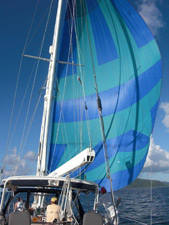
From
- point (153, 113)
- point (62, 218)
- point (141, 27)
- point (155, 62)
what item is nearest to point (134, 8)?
point (141, 27)

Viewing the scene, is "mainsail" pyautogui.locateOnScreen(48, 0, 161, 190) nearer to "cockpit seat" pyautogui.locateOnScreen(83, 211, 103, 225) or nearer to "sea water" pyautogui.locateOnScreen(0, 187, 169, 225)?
"sea water" pyautogui.locateOnScreen(0, 187, 169, 225)

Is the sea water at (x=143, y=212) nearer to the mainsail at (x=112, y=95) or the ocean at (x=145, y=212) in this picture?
the ocean at (x=145, y=212)

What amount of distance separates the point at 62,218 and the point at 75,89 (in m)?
9.26

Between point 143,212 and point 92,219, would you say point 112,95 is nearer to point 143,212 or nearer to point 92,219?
point 92,219

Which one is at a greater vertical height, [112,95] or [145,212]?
[112,95]

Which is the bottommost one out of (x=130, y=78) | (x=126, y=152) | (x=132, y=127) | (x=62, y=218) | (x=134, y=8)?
(x=62, y=218)

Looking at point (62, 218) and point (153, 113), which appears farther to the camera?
point (153, 113)

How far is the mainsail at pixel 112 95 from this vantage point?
34.3ft

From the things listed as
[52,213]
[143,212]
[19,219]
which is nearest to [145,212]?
[143,212]

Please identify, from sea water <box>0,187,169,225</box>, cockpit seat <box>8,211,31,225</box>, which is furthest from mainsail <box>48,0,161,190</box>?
cockpit seat <box>8,211,31,225</box>

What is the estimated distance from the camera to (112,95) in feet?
40.3

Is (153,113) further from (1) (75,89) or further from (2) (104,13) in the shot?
(2) (104,13)

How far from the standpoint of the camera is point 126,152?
405 inches

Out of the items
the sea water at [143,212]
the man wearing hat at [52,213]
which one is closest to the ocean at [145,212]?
the sea water at [143,212]
